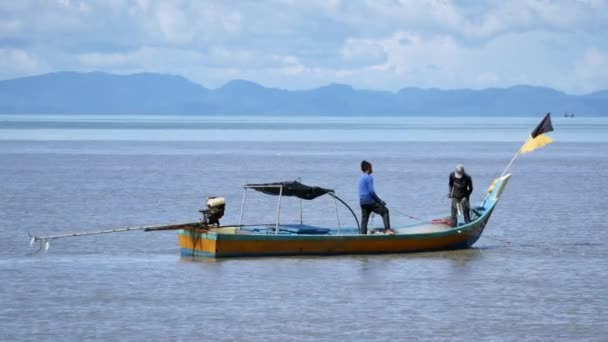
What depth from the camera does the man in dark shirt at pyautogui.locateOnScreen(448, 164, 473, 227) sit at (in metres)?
24.7

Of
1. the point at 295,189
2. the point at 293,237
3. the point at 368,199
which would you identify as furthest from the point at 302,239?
the point at 368,199

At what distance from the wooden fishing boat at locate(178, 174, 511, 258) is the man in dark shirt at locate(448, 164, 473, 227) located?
14.2 inches

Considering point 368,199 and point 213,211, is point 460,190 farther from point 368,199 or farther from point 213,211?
point 213,211

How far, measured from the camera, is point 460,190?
973 inches

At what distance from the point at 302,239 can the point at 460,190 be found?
11.8ft

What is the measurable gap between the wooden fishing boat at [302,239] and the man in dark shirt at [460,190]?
1.18 ft

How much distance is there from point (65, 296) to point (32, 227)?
36.2 feet

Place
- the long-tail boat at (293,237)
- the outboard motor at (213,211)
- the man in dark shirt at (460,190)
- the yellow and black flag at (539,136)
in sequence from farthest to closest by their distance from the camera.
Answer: the yellow and black flag at (539,136), the man in dark shirt at (460,190), the outboard motor at (213,211), the long-tail boat at (293,237)

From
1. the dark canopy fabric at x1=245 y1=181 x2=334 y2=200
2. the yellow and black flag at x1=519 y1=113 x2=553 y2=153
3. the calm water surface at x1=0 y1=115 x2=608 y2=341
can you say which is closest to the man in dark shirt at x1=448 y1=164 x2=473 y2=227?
the calm water surface at x1=0 y1=115 x2=608 y2=341

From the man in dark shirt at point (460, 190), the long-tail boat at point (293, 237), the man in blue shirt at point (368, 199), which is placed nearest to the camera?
the long-tail boat at point (293, 237)

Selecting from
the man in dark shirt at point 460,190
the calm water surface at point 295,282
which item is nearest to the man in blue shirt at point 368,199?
the calm water surface at point 295,282

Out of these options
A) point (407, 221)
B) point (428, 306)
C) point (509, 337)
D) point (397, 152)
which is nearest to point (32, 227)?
point (407, 221)

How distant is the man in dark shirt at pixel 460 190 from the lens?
24.7 meters

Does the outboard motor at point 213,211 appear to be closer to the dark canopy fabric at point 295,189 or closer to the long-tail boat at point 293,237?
the long-tail boat at point 293,237
